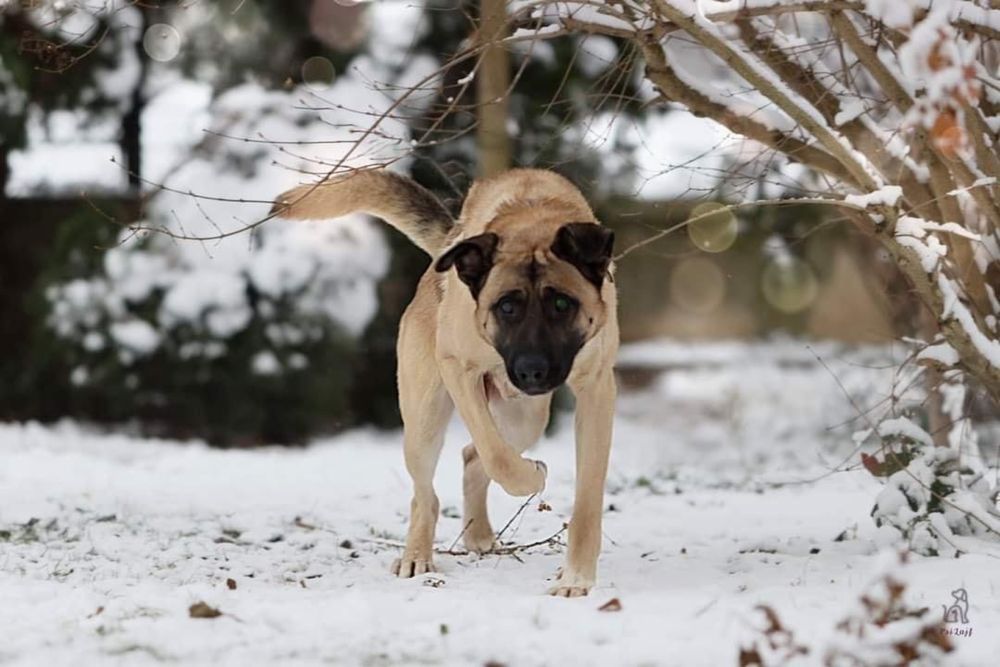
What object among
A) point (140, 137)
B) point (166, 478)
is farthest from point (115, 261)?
point (166, 478)

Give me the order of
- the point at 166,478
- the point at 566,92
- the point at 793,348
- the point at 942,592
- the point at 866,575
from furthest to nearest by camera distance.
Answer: the point at 793,348, the point at 566,92, the point at 166,478, the point at 866,575, the point at 942,592

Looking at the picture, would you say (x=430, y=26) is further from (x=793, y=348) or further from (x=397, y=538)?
(x=793, y=348)

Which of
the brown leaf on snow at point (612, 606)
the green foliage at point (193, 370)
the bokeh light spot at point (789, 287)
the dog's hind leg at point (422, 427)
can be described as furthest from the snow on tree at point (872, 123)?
the bokeh light spot at point (789, 287)

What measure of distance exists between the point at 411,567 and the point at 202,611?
149 centimetres

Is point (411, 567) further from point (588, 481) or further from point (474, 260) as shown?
point (474, 260)

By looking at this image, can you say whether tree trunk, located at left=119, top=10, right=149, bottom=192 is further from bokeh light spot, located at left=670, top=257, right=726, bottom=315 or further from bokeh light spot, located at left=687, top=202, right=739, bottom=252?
bokeh light spot, located at left=670, top=257, right=726, bottom=315

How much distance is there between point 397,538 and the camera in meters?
7.27

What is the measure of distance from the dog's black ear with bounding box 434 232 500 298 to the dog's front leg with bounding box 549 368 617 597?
0.57 m

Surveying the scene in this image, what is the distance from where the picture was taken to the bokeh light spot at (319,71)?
1252 centimetres

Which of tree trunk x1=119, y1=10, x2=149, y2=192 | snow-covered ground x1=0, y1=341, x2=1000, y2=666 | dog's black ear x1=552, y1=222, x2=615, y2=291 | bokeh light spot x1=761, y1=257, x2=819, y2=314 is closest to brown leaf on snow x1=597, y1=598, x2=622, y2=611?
snow-covered ground x1=0, y1=341, x2=1000, y2=666

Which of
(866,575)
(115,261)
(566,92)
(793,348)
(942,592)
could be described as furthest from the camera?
(793,348)

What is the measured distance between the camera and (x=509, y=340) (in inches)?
205

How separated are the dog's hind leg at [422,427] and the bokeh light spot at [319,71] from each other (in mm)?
6787

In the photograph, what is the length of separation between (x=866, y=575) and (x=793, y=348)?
16.0 metres
